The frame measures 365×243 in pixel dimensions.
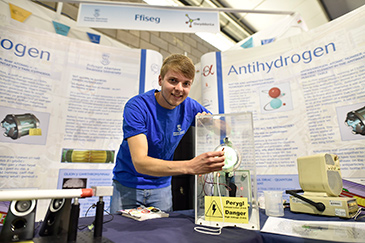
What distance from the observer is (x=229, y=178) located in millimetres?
942

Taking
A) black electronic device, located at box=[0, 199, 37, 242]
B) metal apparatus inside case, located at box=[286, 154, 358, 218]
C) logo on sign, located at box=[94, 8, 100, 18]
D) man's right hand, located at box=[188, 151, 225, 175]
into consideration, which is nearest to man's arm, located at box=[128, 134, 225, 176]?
man's right hand, located at box=[188, 151, 225, 175]

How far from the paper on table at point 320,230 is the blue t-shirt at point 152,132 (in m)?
0.68

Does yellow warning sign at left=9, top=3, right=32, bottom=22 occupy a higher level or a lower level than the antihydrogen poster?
higher

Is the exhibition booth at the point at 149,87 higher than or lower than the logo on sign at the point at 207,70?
lower

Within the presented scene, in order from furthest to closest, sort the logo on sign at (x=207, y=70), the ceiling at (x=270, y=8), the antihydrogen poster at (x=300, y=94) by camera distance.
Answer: the ceiling at (x=270, y=8) < the logo on sign at (x=207, y=70) < the antihydrogen poster at (x=300, y=94)

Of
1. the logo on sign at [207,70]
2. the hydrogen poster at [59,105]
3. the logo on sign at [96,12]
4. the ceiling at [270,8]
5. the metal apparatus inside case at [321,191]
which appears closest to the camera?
the metal apparatus inside case at [321,191]

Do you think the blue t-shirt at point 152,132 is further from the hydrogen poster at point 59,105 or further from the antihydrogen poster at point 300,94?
the antihydrogen poster at point 300,94

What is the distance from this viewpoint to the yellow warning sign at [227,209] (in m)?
0.84

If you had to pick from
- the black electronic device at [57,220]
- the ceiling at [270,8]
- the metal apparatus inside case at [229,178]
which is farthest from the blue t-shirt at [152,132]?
the ceiling at [270,8]

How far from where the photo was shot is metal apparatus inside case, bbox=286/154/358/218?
103cm

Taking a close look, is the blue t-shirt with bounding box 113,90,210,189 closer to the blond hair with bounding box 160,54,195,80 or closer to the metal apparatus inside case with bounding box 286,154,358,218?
the blond hair with bounding box 160,54,195,80

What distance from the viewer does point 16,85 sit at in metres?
1.82

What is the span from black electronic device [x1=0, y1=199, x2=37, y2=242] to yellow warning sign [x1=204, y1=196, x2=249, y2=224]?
0.63 meters

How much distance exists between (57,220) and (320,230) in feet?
3.07
